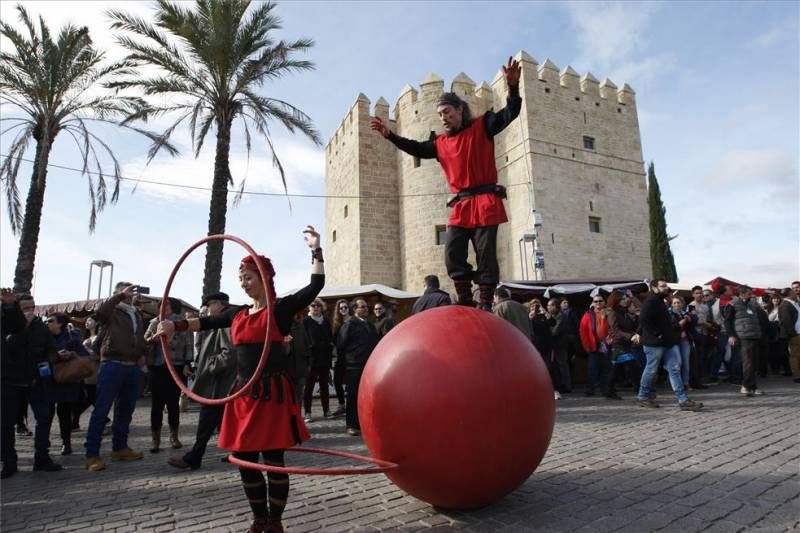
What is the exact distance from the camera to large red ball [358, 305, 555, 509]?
3172 mm

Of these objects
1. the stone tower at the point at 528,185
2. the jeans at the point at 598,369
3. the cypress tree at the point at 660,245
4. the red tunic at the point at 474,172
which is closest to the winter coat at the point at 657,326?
the jeans at the point at 598,369

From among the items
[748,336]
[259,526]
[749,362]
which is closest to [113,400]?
[259,526]

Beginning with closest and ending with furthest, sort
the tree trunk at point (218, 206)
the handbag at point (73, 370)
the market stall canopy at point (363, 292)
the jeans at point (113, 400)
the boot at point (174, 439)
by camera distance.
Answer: the jeans at point (113, 400)
the handbag at point (73, 370)
the boot at point (174, 439)
the tree trunk at point (218, 206)
the market stall canopy at point (363, 292)

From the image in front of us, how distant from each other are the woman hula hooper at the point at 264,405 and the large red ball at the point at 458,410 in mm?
587

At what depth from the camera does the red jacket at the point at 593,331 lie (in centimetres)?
1007

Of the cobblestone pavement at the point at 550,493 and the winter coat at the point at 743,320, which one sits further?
the winter coat at the point at 743,320

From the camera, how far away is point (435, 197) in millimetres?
27422

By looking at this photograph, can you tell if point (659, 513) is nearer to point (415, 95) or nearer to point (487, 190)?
point (487, 190)

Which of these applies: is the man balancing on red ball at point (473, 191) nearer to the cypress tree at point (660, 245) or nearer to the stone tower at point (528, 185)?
the stone tower at point (528, 185)

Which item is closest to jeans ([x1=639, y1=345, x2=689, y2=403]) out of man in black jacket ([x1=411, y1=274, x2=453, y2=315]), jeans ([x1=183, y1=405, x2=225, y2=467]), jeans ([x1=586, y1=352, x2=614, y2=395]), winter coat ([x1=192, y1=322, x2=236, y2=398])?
jeans ([x1=586, y1=352, x2=614, y2=395])

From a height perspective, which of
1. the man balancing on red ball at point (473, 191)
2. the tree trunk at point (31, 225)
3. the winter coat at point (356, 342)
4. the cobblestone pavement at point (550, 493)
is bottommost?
the cobblestone pavement at point (550, 493)

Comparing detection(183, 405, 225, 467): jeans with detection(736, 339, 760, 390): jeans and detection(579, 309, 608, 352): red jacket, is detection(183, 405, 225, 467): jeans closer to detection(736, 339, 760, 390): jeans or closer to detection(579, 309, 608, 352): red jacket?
detection(579, 309, 608, 352): red jacket

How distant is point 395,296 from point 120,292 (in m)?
11.7

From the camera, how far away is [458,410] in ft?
10.3
